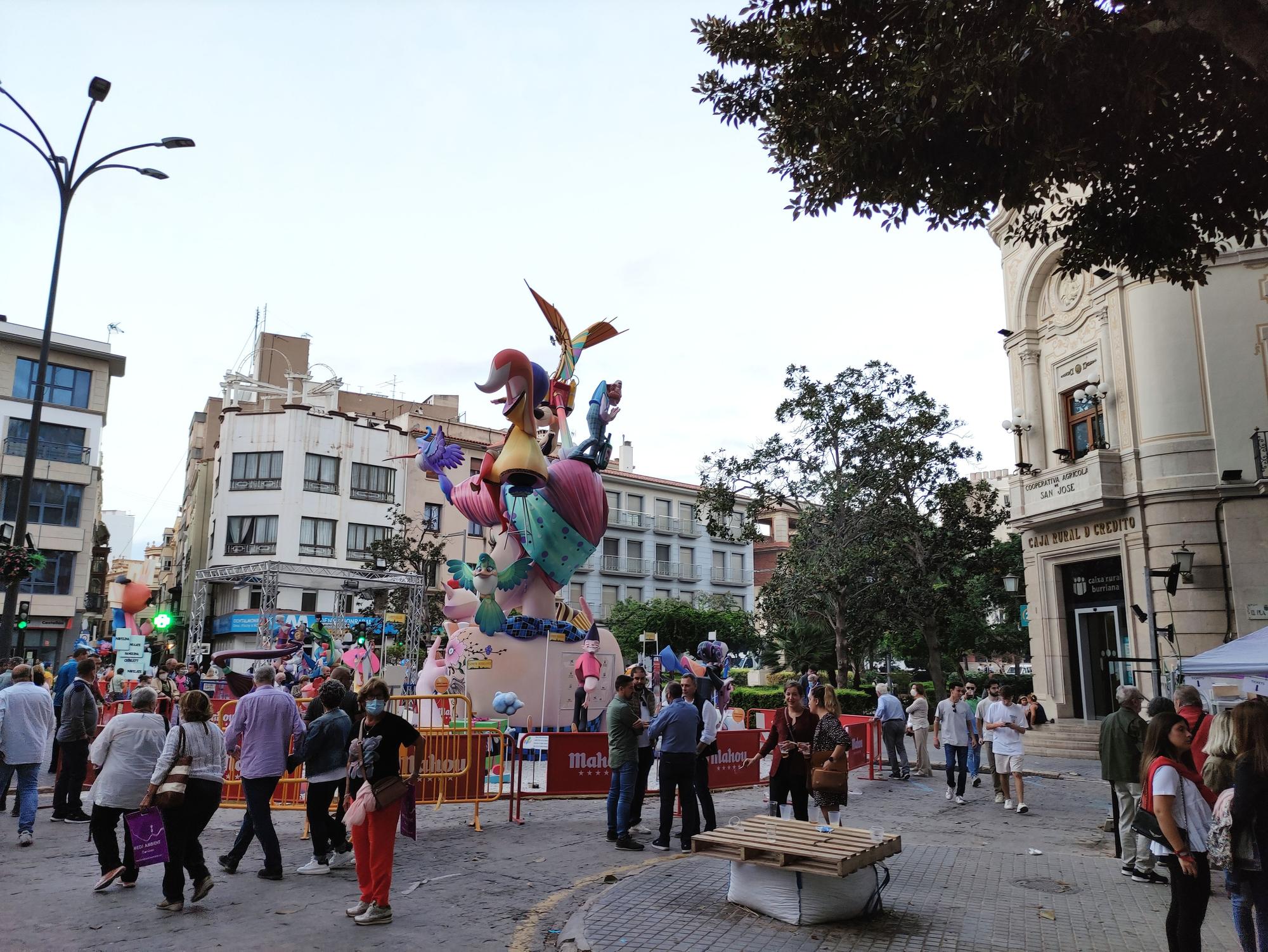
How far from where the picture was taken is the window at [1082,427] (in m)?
21.0

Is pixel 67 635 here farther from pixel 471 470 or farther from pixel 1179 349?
pixel 1179 349

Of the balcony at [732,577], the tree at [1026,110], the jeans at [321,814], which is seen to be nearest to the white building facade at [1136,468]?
the tree at [1026,110]

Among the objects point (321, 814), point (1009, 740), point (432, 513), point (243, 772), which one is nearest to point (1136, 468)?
point (1009, 740)

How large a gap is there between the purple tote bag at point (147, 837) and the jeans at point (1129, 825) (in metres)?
8.05

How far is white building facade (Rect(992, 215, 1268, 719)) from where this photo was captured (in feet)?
59.4

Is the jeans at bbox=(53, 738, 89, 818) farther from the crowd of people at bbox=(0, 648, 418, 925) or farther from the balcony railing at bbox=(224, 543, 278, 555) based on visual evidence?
the balcony railing at bbox=(224, 543, 278, 555)

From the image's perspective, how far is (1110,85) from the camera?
25.8 feet

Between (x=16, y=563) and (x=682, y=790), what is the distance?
398 inches

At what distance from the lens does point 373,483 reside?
148 feet

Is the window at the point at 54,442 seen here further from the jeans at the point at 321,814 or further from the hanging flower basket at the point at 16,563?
the jeans at the point at 321,814

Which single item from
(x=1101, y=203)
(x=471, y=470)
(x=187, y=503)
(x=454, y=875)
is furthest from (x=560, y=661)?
(x=187, y=503)

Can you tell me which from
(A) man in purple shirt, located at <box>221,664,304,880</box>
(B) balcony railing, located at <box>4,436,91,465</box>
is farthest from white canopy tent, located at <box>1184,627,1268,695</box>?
(B) balcony railing, located at <box>4,436,91,465</box>

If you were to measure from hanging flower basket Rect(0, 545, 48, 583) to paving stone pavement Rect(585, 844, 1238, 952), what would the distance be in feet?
33.8

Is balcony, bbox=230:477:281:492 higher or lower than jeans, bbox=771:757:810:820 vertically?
higher
